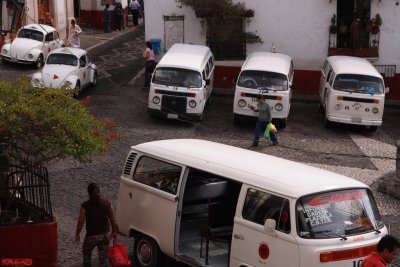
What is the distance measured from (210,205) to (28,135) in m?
2.84

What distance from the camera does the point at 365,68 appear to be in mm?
24500

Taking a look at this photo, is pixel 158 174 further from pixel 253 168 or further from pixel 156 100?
pixel 156 100

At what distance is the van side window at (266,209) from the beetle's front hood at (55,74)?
14.9 meters

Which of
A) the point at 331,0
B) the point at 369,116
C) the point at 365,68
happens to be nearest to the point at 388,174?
the point at 369,116

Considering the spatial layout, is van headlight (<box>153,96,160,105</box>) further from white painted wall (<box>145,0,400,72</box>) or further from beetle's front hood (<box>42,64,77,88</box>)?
white painted wall (<box>145,0,400,72</box>)

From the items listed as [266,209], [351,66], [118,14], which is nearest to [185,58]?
[351,66]

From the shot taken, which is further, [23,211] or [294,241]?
[23,211]

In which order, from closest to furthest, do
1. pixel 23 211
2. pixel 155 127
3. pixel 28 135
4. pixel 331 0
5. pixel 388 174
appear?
1. pixel 28 135
2. pixel 23 211
3. pixel 388 174
4. pixel 155 127
5. pixel 331 0

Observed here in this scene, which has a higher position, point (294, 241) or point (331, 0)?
point (331, 0)

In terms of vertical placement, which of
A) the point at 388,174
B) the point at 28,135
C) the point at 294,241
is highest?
the point at 28,135

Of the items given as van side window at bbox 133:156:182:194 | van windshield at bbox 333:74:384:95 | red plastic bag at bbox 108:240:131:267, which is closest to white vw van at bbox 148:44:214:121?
van windshield at bbox 333:74:384:95

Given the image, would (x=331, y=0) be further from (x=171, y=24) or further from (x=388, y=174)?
(x=388, y=174)

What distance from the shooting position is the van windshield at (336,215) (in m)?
10.2

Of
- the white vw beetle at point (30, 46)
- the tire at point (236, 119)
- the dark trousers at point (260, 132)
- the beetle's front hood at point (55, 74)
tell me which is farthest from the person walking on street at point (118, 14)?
the dark trousers at point (260, 132)
